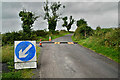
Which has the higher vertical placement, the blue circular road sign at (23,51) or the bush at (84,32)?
the bush at (84,32)

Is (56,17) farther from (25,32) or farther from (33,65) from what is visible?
(33,65)

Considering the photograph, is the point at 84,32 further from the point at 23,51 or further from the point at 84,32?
the point at 23,51

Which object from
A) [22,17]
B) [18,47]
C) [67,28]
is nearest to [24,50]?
[18,47]

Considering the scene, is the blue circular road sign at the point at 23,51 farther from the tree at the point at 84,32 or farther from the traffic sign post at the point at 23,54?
→ the tree at the point at 84,32

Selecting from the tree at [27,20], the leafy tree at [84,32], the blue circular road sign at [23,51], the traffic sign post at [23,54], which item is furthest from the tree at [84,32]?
the blue circular road sign at [23,51]

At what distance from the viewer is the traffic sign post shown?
6.21 metres

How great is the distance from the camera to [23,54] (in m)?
6.23

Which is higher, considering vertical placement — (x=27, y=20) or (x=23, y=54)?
(x=27, y=20)

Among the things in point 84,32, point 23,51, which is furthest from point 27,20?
point 23,51

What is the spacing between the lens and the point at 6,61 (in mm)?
7812

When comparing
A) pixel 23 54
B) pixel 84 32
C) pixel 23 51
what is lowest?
pixel 23 54

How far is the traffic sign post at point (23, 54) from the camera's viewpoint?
621cm

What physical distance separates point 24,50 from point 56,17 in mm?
44000

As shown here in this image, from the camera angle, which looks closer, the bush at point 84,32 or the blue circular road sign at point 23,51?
the blue circular road sign at point 23,51
